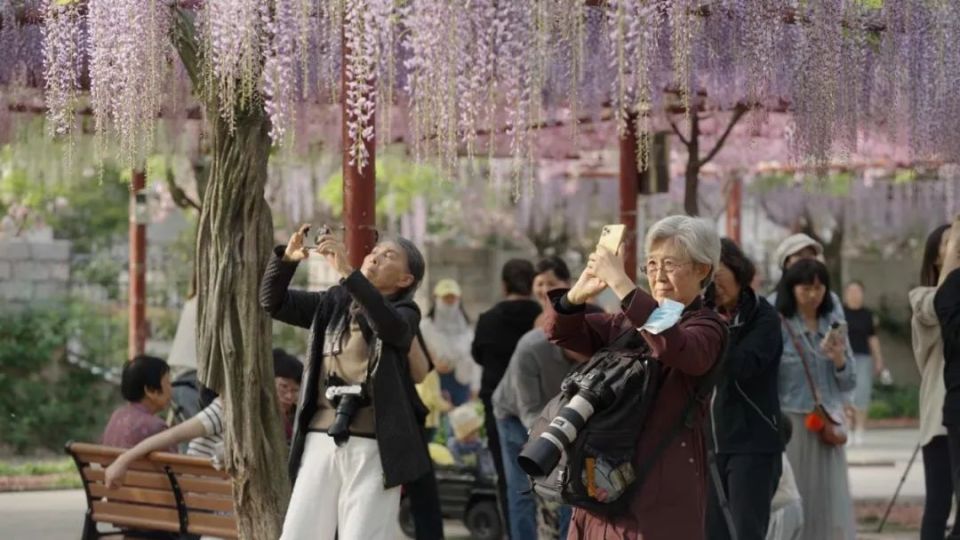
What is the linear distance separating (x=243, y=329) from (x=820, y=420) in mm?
2779

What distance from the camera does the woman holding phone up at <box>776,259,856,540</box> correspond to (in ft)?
29.3

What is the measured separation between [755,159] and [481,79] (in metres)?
12.2

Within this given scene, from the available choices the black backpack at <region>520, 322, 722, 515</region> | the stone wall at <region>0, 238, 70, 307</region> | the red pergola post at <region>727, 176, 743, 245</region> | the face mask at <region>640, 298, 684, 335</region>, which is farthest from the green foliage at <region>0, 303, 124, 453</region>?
the face mask at <region>640, 298, 684, 335</region>

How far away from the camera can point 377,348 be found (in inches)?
279

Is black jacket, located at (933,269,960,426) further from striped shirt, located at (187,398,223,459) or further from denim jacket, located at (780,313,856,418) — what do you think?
striped shirt, located at (187,398,223,459)

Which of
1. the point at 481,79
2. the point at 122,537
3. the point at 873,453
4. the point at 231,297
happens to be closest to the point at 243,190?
the point at 231,297

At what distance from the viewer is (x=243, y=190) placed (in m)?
7.80

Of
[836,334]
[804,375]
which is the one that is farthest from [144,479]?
[836,334]

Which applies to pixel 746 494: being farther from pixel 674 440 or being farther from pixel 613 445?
pixel 613 445

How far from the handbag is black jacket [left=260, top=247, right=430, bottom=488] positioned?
230 centimetres

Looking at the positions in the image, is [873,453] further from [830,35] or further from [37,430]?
[830,35]

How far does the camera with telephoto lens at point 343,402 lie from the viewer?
6938 mm

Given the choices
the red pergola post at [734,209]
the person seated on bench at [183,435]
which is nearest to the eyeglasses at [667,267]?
the person seated on bench at [183,435]

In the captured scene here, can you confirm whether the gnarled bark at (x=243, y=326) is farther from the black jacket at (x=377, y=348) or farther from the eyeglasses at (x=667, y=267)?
the eyeglasses at (x=667, y=267)
